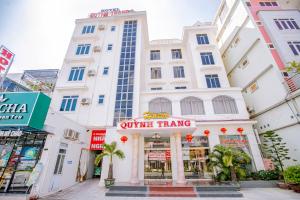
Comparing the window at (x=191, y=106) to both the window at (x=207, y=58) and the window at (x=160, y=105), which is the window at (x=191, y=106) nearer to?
the window at (x=160, y=105)

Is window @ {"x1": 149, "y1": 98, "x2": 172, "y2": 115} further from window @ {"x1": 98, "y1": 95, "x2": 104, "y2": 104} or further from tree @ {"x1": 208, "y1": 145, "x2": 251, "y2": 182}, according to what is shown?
tree @ {"x1": 208, "y1": 145, "x2": 251, "y2": 182}

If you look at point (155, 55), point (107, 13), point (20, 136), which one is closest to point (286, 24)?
point (155, 55)

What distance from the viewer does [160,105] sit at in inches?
592

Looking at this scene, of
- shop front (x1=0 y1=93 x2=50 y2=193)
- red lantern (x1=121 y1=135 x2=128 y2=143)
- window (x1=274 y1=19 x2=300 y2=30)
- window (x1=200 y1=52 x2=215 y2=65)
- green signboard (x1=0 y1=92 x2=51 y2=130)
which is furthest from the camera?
window (x1=200 y1=52 x2=215 y2=65)

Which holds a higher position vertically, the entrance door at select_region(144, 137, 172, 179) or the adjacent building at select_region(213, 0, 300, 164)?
the adjacent building at select_region(213, 0, 300, 164)

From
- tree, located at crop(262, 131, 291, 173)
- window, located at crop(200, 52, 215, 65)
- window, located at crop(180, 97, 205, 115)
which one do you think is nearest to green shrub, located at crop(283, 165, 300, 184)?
tree, located at crop(262, 131, 291, 173)

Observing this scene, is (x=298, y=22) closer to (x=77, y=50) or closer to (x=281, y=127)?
(x=281, y=127)

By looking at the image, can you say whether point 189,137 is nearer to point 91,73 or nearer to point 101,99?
point 101,99

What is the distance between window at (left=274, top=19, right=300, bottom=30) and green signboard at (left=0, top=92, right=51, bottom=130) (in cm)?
2076

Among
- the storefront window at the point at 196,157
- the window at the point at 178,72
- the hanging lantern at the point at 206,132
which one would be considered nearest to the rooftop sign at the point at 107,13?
the window at the point at 178,72

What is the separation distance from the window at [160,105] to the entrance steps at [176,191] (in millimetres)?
6894

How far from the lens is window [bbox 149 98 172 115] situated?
14.8 m

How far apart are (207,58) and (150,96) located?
8860 mm

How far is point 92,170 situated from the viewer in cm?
1544
